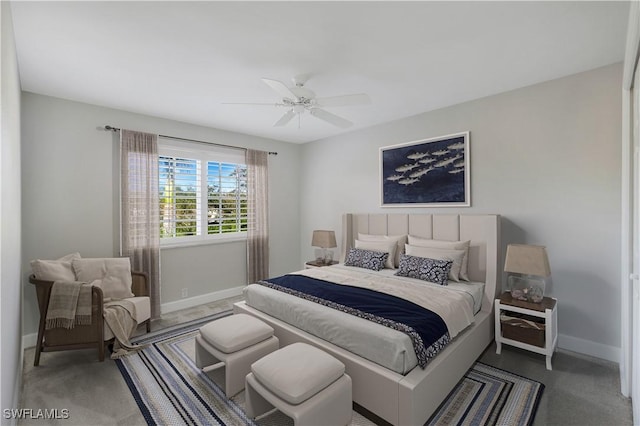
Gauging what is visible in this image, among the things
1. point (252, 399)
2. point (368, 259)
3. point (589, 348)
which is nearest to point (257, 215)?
point (368, 259)

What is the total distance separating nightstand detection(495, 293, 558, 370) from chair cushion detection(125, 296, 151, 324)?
11.9 feet

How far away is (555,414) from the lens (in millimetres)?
2037

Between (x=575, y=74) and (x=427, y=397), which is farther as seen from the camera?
(x=575, y=74)

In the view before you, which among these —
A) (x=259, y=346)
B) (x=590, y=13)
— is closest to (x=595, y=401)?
(x=259, y=346)

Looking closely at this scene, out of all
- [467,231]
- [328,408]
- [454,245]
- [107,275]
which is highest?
[467,231]

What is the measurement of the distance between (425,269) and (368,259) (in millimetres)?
799

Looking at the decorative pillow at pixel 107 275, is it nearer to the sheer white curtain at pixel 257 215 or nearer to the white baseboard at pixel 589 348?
the sheer white curtain at pixel 257 215

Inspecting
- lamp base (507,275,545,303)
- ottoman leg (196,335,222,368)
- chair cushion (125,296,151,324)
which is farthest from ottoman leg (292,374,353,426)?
chair cushion (125,296,151,324)

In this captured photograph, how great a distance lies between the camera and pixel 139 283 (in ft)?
11.2

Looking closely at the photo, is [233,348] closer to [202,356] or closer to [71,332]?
[202,356]

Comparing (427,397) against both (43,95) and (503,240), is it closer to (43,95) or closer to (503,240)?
(503,240)

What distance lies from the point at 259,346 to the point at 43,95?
356 centimetres

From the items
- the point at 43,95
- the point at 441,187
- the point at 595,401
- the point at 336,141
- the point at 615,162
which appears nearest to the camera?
the point at 595,401

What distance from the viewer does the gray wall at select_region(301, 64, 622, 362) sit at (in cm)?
269
